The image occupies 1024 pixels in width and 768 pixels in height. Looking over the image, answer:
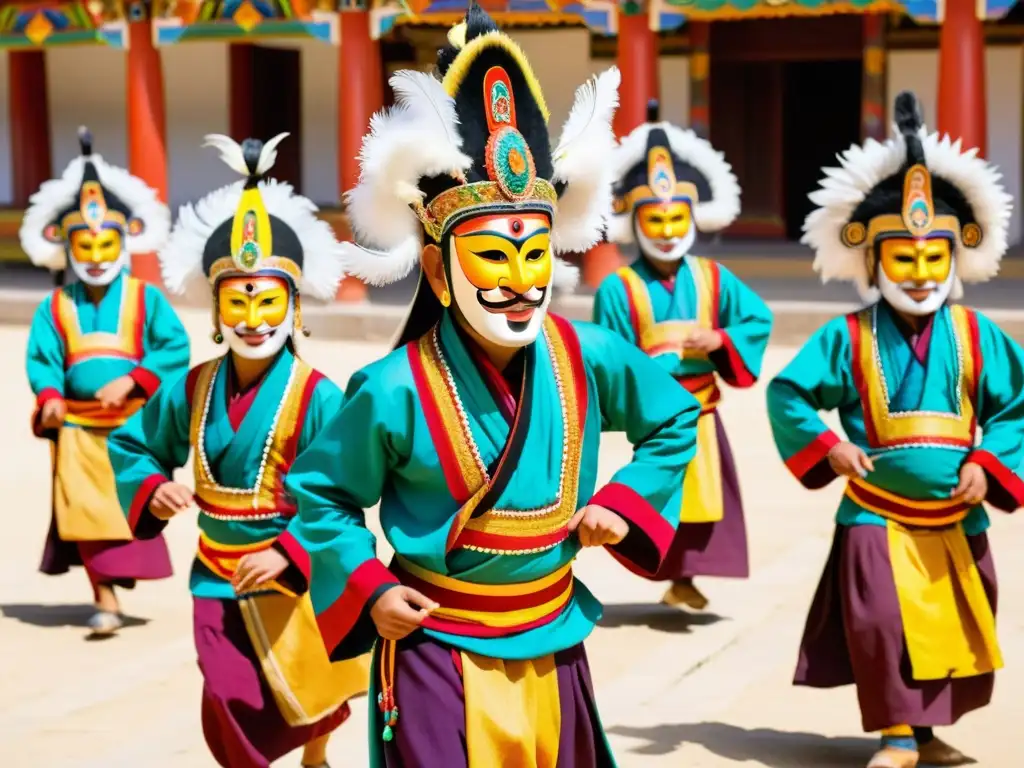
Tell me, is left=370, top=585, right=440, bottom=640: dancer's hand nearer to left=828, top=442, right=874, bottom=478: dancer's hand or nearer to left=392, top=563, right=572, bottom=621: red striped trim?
left=392, top=563, right=572, bottom=621: red striped trim

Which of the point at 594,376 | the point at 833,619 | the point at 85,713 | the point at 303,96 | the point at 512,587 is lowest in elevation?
the point at 85,713

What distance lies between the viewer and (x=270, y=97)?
19328mm

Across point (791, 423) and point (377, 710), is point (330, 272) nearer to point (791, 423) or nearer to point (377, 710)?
point (791, 423)

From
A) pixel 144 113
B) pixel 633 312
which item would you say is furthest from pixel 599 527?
pixel 144 113

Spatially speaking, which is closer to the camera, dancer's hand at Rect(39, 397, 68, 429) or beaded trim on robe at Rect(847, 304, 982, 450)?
beaded trim on robe at Rect(847, 304, 982, 450)

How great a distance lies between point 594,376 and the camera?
140 inches

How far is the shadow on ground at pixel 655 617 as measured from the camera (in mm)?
6766

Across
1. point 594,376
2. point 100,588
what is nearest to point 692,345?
point 100,588

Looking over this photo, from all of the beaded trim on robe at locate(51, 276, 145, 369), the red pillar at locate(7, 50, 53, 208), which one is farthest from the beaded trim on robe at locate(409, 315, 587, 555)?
the red pillar at locate(7, 50, 53, 208)

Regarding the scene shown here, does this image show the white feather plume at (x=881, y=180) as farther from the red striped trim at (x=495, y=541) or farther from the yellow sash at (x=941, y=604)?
the red striped trim at (x=495, y=541)

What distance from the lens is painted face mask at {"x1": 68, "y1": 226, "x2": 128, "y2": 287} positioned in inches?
272

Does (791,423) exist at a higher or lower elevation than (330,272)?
lower

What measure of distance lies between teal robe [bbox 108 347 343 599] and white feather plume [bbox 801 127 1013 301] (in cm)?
149

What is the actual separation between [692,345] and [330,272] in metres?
2.16
